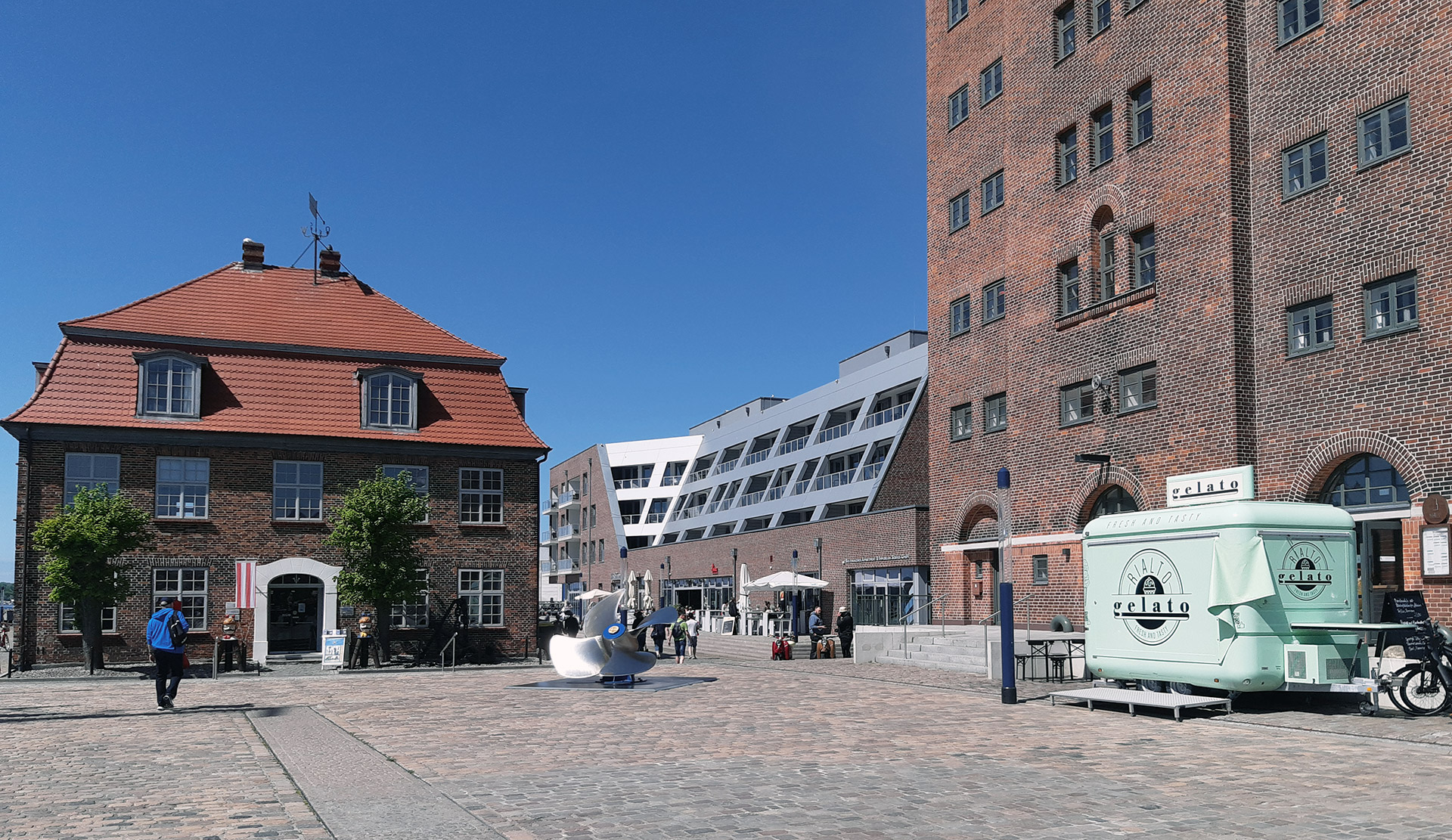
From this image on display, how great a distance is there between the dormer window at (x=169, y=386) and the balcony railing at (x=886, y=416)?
28.7 m

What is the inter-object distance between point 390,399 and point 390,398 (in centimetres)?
5

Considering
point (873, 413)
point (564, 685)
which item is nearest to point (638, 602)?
point (873, 413)

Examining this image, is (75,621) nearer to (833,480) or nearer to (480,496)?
(480,496)

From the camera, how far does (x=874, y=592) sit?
149 ft

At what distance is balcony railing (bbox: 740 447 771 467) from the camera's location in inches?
2643

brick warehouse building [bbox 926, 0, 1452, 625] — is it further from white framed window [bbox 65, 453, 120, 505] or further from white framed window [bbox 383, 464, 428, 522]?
white framed window [bbox 65, 453, 120, 505]

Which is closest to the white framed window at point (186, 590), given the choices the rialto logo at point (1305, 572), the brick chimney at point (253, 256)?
the brick chimney at point (253, 256)

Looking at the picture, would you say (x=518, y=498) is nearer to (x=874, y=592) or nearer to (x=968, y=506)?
(x=968, y=506)

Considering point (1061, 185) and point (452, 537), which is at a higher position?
point (1061, 185)

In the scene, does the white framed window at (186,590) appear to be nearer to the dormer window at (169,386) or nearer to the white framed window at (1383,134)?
the dormer window at (169,386)

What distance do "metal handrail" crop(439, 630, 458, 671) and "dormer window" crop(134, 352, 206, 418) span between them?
9.13m

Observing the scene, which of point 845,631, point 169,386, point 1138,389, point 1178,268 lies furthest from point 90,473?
point 1178,268

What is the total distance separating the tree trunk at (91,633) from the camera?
2794 centimetres

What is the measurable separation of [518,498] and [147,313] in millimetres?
11452
